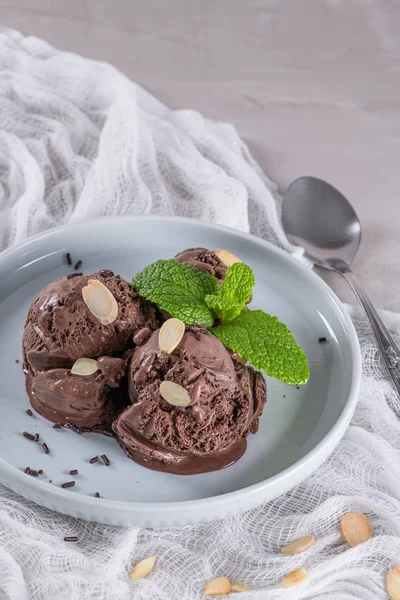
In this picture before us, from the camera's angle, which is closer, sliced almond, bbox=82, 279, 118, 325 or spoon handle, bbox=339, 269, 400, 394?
sliced almond, bbox=82, 279, 118, 325

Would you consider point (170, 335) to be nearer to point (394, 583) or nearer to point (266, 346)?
point (266, 346)

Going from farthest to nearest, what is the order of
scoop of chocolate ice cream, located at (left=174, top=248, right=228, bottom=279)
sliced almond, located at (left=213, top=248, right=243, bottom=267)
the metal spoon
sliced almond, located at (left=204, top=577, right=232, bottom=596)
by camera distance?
the metal spoon → sliced almond, located at (left=213, top=248, right=243, bottom=267) → scoop of chocolate ice cream, located at (left=174, top=248, right=228, bottom=279) → sliced almond, located at (left=204, top=577, right=232, bottom=596)

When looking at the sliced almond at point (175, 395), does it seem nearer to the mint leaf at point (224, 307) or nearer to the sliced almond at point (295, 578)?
the mint leaf at point (224, 307)

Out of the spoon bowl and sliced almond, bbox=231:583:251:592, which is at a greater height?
the spoon bowl

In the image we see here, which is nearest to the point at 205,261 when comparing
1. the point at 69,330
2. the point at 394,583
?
the point at 69,330

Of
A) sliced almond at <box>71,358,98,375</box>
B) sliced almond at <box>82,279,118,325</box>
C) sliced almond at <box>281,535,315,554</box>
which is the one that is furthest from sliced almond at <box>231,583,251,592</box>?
sliced almond at <box>82,279,118,325</box>

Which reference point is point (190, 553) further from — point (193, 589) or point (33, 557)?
point (33, 557)

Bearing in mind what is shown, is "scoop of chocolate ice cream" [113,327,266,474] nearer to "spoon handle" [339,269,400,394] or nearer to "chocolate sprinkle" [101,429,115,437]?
"chocolate sprinkle" [101,429,115,437]

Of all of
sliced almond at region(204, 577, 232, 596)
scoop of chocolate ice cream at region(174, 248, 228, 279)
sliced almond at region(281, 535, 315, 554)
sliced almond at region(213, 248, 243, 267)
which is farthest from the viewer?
sliced almond at region(213, 248, 243, 267)

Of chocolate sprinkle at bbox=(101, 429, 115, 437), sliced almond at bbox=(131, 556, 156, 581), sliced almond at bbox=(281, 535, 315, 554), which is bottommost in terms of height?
sliced almond at bbox=(131, 556, 156, 581)
